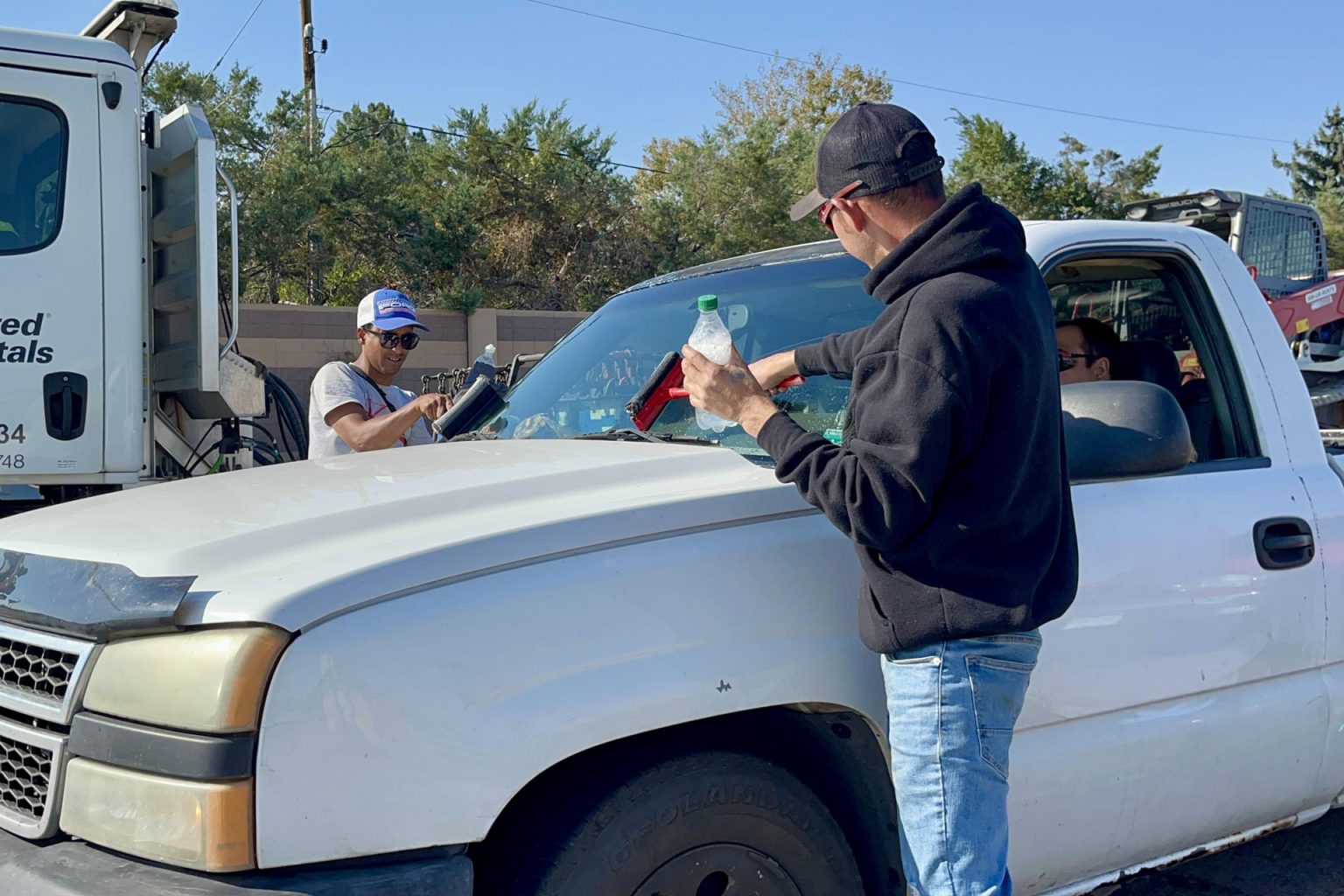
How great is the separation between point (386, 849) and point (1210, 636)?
195 cm

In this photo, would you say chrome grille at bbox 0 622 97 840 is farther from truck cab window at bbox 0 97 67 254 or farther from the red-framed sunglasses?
truck cab window at bbox 0 97 67 254

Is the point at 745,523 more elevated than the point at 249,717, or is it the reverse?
the point at 745,523

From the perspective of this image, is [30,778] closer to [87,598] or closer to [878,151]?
[87,598]

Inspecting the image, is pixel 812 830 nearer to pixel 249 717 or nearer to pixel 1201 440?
pixel 249 717

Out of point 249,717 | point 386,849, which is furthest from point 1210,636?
point 249,717

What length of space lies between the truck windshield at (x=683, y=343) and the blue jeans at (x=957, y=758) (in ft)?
2.63

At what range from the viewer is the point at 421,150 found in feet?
70.2

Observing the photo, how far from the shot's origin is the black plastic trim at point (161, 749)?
6.36 ft

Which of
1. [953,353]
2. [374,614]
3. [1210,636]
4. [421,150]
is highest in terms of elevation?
[421,150]

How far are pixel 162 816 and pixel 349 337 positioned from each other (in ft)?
41.8

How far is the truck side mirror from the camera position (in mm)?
2582

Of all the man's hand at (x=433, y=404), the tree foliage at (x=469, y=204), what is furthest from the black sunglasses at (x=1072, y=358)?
the tree foliage at (x=469, y=204)

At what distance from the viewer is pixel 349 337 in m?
14.3

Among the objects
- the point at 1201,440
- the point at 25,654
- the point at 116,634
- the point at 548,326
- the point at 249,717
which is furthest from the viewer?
the point at 548,326
